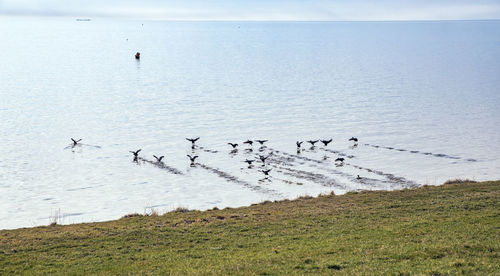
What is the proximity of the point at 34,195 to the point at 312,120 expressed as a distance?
1341 inches

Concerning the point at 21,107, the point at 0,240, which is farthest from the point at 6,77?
the point at 0,240

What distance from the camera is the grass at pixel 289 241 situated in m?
17.1

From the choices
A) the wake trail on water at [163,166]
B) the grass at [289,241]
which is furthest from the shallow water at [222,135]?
the grass at [289,241]

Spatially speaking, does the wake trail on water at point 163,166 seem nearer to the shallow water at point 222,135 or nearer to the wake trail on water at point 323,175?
the shallow water at point 222,135

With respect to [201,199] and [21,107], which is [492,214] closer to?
[201,199]

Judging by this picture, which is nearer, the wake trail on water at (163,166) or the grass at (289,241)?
the grass at (289,241)

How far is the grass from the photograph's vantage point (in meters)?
17.1

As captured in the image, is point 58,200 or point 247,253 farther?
point 58,200

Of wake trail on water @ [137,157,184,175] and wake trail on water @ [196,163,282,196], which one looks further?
wake trail on water @ [137,157,184,175]

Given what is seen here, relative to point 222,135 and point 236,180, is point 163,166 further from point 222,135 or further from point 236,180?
point 222,135

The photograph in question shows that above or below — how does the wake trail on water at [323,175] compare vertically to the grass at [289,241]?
below

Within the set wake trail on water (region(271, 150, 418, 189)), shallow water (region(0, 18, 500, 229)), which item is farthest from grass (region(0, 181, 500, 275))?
wake trail on water (region(271, 150, 418, 189))

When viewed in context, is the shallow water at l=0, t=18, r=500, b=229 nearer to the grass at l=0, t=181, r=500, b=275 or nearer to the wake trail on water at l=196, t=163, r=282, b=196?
the wake trail on water at l=196, t=163, r=282, b=196

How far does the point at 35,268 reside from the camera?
A: 60.9ft
